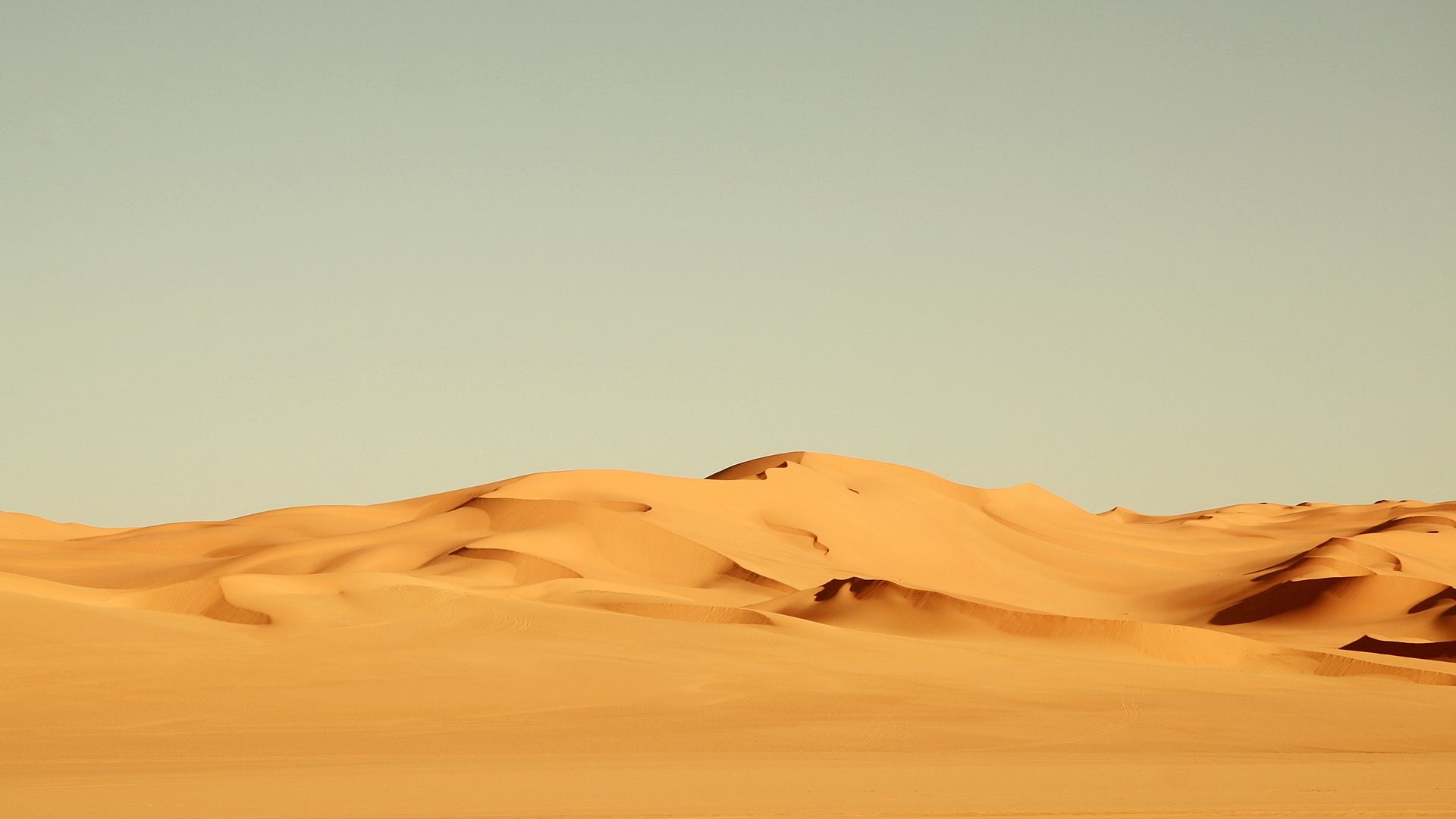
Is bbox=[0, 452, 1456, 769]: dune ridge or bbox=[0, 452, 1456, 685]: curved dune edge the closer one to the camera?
bbox=[0, 452, 1456, 769]: dune ridge

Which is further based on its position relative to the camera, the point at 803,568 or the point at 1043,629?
the point at 803,568

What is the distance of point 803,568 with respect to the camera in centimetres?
5647

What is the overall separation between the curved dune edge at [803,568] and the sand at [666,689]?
0.57 feet

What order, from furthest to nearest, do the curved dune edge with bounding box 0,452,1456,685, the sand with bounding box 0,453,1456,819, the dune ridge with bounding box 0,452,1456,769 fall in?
the curved dune edge with bounding box 0,452,1456,685 < the dune ridge with bounding box 0,452,1456,769 < the sand with bounding box 0,453,1456,819

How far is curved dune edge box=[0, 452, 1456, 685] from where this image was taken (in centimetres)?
3525

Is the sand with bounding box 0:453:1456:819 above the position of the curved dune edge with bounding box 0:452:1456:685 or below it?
below

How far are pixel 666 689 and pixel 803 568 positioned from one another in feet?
104

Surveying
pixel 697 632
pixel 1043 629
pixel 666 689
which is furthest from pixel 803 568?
pixel 666 689

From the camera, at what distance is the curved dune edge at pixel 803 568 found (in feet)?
116

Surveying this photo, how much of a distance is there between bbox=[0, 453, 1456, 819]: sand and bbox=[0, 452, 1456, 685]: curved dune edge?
0.57ft

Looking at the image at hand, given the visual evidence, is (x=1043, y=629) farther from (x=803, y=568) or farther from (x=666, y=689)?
(x=803, y=568)

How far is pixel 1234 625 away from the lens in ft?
179

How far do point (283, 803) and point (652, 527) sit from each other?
1653 inches

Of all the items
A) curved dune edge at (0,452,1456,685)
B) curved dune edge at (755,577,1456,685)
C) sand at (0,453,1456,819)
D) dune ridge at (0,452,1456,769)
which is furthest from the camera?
curved dune edge at (0,452,1456,685)
